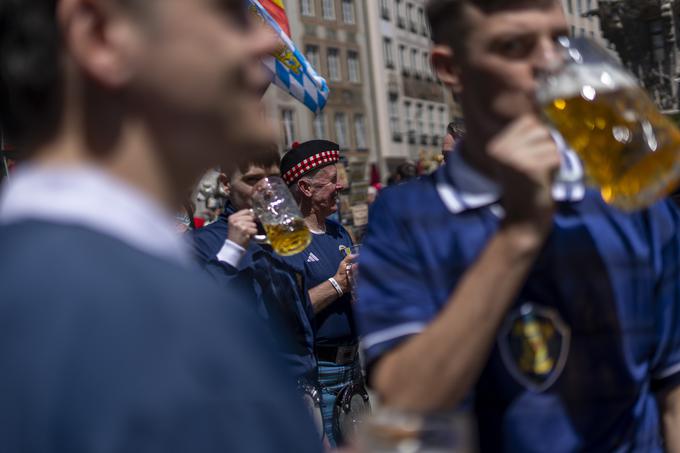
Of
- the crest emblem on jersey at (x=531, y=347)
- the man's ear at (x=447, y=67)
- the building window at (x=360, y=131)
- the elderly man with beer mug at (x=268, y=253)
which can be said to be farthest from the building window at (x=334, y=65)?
the crest emblem on jersey at (x=531, y=347)

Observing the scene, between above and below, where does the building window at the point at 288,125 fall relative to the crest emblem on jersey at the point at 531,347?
above

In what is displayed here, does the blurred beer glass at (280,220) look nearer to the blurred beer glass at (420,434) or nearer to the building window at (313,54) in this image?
the blurred beer glass at (420,434)

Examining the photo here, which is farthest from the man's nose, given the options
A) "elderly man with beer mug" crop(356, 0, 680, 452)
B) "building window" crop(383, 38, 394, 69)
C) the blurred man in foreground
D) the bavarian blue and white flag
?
"building window" crop(383, 38, 394, 69)

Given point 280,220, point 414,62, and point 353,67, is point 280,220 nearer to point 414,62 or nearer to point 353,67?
point 353,67

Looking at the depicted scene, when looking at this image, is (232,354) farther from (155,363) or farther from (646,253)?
(646,253)

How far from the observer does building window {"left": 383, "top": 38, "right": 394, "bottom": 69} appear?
50375 mm

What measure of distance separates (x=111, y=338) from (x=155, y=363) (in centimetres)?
4

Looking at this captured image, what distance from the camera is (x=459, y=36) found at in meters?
1.97

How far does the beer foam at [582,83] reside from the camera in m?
1.67

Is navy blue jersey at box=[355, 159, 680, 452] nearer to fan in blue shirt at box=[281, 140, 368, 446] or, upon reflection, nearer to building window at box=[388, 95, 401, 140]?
fan in blue shirt at box=[281, 140, 368, 446]

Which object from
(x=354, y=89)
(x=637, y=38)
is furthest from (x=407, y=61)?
(x=637, y=38)

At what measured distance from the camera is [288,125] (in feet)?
139

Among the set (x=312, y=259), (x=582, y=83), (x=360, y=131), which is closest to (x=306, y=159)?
(x=312, y=259)

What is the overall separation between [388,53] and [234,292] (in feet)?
163
